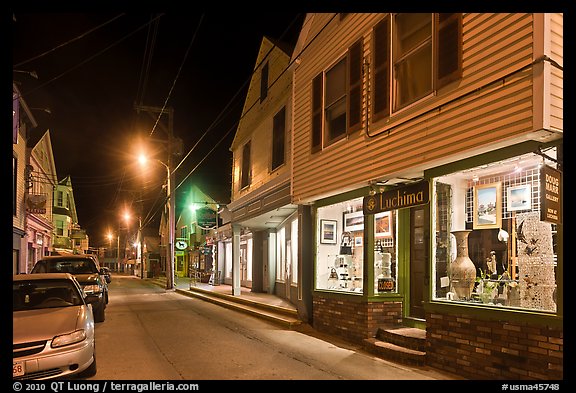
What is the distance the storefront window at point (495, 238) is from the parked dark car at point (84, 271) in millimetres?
8952

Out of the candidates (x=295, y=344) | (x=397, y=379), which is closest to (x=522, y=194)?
(x=397, y=379)

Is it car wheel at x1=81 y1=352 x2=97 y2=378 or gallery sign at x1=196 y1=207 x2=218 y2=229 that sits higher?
gallery sign at x1=196 y1=207 x2=218 y2=229

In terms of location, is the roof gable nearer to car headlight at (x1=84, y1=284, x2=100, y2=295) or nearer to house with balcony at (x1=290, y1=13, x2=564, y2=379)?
house with balcony at (x1=290, y1=13, x2=564, y2=379)

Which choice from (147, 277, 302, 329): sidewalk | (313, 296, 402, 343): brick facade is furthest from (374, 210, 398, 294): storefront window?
(147, 277, 302, 329): sidewalk

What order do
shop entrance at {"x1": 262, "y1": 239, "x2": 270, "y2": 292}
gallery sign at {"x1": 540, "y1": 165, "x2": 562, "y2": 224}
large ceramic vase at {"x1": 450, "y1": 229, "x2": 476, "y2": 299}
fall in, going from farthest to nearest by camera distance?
shop entrance at {"x1": 262, "y1": 239, "x2": 270, "y2": 292}
large ceramic vase at {"x1": 450, "y1": 229, "x2": 476, "y2": 299}
gallery sign at {"x1": 540, "y1": 165, "x2": 562, "y2": 224}

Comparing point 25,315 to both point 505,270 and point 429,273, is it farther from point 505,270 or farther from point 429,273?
point 505,270

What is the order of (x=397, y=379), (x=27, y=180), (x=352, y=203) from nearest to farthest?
(x=397, y=379) → (x=352, y=203) → (x=27, y=180)

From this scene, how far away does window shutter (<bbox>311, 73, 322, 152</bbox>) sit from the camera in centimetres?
1138

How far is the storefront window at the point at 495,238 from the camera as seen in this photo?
252 inches

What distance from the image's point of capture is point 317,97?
1160 cm

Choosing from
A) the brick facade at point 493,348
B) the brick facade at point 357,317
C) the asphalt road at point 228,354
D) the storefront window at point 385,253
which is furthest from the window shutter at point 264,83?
the brick facade at point 493,348

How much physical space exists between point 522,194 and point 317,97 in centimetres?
586

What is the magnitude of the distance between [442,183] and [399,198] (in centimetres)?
88

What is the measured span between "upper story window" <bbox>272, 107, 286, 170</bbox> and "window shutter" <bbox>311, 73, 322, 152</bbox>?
10.4 feet
